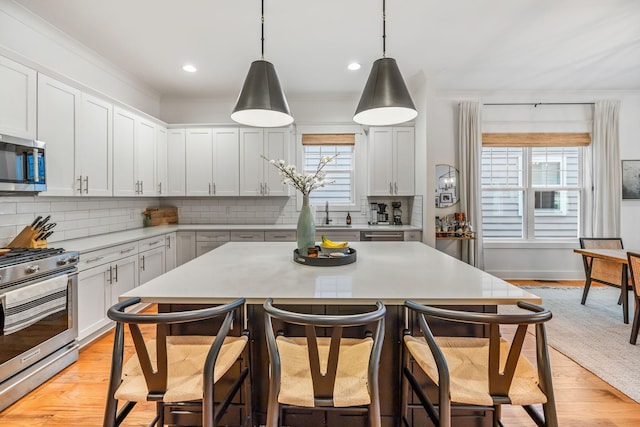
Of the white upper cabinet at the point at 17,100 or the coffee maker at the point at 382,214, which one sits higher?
the white upper cabinet at the point at 17,100

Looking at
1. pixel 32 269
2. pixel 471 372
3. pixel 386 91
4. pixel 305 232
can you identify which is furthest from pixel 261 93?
pixel 32 269

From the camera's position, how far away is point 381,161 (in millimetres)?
4699

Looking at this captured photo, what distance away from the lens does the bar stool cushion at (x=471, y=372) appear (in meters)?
1.13

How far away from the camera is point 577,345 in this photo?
2.80 m

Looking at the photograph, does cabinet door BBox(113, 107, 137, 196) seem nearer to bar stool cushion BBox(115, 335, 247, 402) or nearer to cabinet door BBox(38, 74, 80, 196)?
cabinet door BBox(38, 74, 80, 196)

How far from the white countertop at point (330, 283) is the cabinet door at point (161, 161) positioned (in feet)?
9.22

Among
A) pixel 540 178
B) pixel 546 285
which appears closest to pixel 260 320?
pixel 546 285

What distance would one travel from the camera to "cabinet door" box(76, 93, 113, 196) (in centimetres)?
304

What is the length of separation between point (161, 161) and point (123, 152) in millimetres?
895

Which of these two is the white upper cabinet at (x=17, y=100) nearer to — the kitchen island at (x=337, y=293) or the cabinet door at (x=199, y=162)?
the kitchen island at (x=337, y=293)

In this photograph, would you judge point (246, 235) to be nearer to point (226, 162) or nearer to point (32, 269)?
point (226, 162)

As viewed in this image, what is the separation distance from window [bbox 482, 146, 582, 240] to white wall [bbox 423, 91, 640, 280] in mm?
249

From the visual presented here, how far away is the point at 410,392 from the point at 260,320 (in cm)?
84

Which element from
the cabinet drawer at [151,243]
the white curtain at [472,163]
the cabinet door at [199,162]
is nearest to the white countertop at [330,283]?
the cabinet drawer at [151,243]
